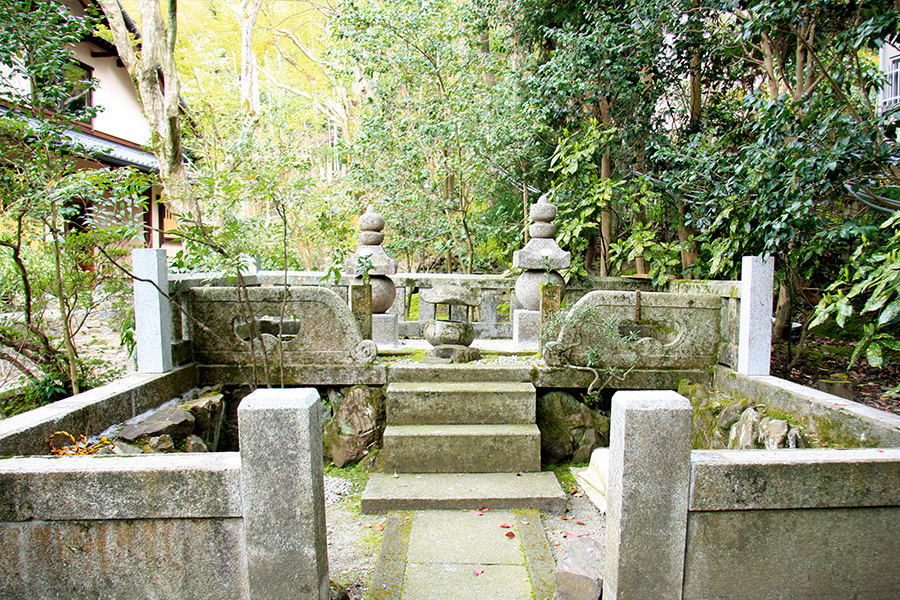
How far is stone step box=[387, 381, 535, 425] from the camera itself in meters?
5.52

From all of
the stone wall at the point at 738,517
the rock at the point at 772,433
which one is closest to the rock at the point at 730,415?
the rock at the point at 772,433

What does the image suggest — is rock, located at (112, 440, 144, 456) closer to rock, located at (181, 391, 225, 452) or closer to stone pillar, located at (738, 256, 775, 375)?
rock, located at (181, 391, 225, 452)

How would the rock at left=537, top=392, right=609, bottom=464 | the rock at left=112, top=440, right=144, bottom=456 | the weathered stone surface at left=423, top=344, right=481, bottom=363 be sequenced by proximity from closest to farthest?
the rock at left=112, top=440, right=144, bottom=456, the rock at left=537, top=392, right=609, bottom=464, the weathered stone surface at left=423, top=344, right=481, bottom=363

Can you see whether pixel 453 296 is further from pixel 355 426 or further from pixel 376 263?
pixel 355 426

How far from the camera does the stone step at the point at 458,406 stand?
5.52m

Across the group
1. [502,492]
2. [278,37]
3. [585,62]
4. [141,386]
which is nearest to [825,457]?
[502,492]

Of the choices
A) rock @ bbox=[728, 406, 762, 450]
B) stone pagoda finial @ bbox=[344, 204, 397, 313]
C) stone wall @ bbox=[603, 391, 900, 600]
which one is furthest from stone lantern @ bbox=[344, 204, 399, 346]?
stone wall @ bbox=[603, 391, 900, 600]

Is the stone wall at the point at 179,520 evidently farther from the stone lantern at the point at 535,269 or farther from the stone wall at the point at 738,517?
the stone lantern at the point at 535,269

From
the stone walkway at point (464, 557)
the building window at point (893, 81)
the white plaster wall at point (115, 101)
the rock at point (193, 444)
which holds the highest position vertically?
the white plaster wall at point (115, 101)

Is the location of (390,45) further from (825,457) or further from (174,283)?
(825,457)

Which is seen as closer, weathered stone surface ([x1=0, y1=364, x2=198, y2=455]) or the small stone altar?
weathered stone surface ([x1=0, y1=364, x2=198, y2=455])

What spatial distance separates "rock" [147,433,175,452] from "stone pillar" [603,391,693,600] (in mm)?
3433

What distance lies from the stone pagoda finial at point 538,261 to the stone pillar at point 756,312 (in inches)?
87.4

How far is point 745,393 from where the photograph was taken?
5.31 metres
